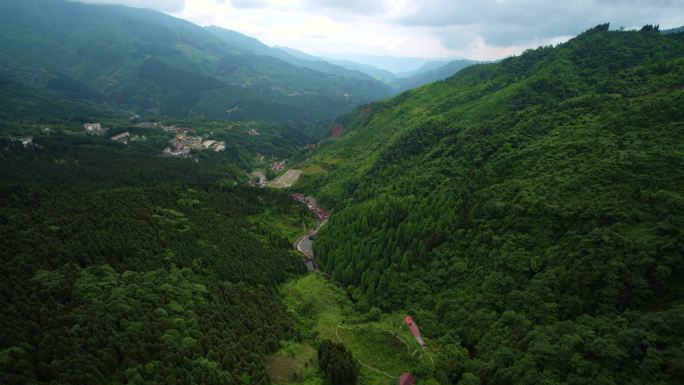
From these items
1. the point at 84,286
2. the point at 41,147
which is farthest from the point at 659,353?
the point at 41,147

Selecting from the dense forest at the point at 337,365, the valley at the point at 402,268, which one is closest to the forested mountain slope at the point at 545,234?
the valley at the point at 402,268

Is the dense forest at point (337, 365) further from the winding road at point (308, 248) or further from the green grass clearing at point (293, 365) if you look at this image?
the winding road at point (308, 248)

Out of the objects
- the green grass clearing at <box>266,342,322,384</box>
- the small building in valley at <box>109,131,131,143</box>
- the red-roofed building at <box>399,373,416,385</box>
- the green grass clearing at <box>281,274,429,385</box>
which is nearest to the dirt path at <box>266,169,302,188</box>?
the green grass clearing at <box>281,274,429,385</box>

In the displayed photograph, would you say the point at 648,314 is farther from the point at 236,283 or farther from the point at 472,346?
the point at 236,283

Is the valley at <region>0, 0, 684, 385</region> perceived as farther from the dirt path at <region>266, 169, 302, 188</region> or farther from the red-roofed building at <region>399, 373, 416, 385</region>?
the dirt path at <region>266, 169, 302, 188</region>

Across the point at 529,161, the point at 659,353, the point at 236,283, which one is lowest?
the point at 236,283

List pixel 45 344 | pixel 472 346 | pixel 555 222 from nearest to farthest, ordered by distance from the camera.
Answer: pixel 45 344 → pixel 472 346 → pixel 555 222
